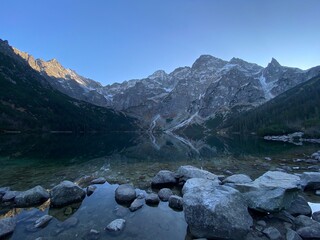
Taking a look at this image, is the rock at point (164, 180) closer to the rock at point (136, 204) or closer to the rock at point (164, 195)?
the rock at point (164, 195)

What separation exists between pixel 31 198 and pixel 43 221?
11.7 feet

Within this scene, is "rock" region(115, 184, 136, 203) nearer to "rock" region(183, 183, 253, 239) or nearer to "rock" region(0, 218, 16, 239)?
"rock" region(183, 183, 253, 239)

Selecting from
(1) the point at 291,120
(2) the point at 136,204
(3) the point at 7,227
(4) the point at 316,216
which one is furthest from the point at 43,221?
(1) the point at 291,120

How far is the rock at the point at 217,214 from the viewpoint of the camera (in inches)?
340

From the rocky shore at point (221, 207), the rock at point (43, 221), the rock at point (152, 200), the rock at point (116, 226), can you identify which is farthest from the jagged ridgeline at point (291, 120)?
the rock at point (43, 221)

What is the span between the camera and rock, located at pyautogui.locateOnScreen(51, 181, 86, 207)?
12513 mm

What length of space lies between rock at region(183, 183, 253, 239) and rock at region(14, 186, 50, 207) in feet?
32.4

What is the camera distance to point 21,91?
183625 millimetres

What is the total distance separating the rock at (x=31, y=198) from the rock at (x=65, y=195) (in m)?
0.89

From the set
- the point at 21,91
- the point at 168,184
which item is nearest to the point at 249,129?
the point at 168,184

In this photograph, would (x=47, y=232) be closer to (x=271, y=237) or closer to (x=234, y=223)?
(x=234, y=223)

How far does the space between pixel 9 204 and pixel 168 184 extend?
1155 centimetres

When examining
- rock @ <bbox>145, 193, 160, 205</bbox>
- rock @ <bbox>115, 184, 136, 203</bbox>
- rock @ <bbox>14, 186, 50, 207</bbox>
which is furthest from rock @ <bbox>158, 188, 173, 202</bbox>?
rock @ <bbox>14, 186, 50, 207</bbox>

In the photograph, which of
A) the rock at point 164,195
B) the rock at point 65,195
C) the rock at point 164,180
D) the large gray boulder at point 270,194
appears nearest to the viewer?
the large gray boulder at point 270,194
